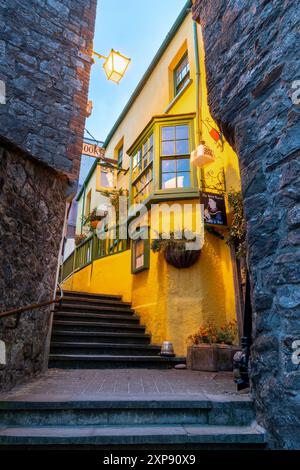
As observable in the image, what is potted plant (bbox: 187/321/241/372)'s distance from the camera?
14.5 feet

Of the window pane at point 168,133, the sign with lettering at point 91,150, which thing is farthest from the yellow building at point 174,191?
the sign with lettering at point 91,150

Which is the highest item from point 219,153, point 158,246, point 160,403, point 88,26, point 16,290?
point 88,26

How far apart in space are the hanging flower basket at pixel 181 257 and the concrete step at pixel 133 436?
3.34 metres

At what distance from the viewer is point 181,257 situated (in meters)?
5.39

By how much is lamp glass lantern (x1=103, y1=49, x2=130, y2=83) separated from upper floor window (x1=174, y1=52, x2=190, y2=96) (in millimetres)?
2182

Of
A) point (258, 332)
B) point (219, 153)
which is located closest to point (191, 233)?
point (219, 153)

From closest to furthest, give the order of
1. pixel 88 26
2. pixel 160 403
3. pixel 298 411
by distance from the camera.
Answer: pixel 298 411
pixel 160 403
pixel 88 26

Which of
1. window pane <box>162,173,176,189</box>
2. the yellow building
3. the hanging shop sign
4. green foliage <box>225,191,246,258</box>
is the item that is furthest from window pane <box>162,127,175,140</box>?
green foliage <box>225,191,246,258</box>

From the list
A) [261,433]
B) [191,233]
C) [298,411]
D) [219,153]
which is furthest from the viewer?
[219,153]

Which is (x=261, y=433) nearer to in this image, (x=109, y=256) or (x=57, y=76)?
(x=57, y=76)

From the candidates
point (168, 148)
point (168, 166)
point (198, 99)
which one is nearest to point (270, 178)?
point (168, 166)

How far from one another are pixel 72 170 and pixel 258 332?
328 centimetres

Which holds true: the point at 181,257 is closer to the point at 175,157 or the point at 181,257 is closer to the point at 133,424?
the point at 175,157

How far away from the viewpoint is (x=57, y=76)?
14.8 ft
